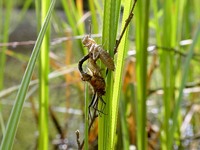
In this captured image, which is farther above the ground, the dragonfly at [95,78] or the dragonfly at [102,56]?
the dragonfly at [102,56]

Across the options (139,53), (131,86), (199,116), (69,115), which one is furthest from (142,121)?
(69,115)

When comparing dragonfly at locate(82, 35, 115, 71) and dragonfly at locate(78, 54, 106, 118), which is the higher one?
dragonfly at locate(82, 35, 115, 71)

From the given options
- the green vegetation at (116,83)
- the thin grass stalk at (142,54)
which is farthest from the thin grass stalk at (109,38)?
the thin grass stalk at (142,54)

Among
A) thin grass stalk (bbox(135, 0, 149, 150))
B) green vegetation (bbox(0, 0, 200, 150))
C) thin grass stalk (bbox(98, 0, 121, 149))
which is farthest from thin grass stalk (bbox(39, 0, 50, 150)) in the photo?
thin grass stalk (bbox(98, 0, 121, 149))

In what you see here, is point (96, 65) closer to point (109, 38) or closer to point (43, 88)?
point (109, 38)

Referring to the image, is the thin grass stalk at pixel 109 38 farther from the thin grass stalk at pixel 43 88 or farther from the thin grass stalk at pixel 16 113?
the thin grass stalk at pixel 43 88

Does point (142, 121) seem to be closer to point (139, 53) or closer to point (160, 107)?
point (139, 53)

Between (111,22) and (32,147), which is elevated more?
(111,22)

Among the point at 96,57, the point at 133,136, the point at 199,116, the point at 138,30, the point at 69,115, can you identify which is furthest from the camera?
the point at 69,115

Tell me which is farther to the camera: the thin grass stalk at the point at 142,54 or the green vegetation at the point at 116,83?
the thin grass stalk at the point at 142,54

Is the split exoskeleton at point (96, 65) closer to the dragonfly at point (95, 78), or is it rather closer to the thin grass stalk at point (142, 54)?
the dragonfly at point (95, 78)

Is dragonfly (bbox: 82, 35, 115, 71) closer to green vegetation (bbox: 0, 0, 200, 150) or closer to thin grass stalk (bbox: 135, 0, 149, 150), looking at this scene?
green vegetation (bbox: 0, 0, 200, 150)
